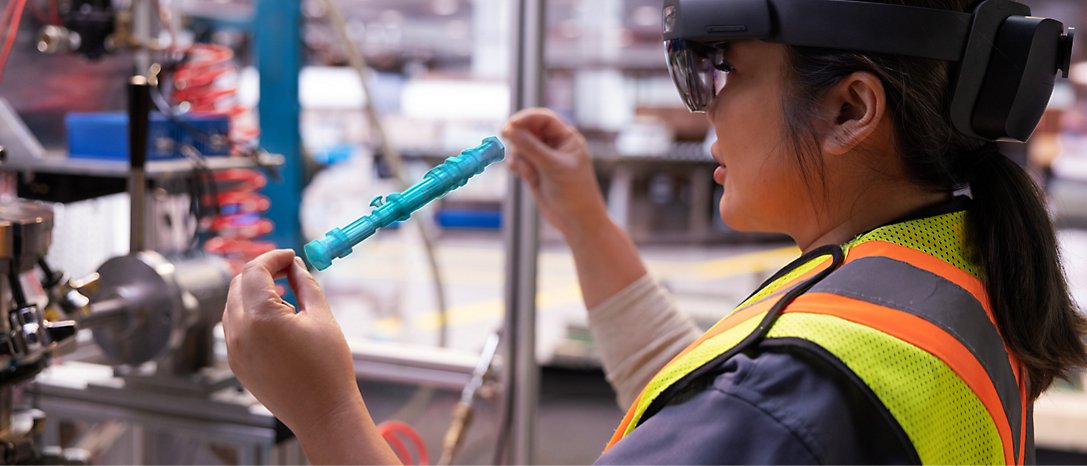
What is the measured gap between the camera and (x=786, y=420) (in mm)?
696

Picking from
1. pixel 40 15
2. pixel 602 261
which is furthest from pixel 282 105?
pixel 602 261

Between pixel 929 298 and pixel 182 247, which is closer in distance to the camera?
pixel 929 298

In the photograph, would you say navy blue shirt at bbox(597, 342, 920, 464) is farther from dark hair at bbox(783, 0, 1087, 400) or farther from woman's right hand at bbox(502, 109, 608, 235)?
woman's right hand at bbox(502, 109, 608, 235)

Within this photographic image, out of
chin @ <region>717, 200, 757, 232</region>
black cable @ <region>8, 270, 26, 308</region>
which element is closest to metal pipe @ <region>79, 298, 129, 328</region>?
black cable @ <region>8, 270, 26, 308</region>

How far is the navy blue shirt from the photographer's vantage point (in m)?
0.69

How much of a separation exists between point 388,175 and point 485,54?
2428 mm

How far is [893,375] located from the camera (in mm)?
714

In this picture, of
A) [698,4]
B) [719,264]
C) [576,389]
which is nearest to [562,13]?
[719,264]

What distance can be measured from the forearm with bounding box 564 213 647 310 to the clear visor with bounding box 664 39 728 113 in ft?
1.42

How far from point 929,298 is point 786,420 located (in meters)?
0.18

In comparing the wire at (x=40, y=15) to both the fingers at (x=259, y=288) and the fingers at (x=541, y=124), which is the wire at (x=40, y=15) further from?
the fingers at (x=259, y=288)

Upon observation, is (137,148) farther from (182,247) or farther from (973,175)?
(973,175)

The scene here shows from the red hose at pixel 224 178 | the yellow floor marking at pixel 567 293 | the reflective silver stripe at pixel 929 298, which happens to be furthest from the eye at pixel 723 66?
the yellow floor marking at pixel 567 293

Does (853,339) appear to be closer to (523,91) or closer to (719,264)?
A: (523,91)
